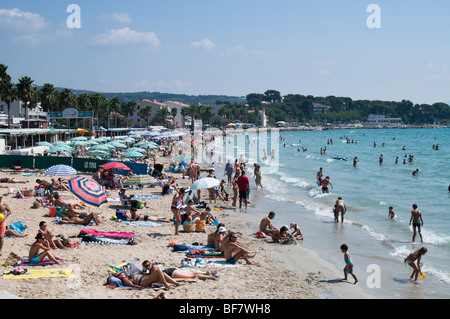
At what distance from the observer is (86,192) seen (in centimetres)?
1097

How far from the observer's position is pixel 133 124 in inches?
4242

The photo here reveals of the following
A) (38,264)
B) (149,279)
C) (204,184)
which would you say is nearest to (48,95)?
(204,184)

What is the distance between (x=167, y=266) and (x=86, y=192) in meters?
3.42

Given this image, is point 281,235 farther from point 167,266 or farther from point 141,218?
point 141,218

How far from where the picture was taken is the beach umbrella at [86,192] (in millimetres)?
10887

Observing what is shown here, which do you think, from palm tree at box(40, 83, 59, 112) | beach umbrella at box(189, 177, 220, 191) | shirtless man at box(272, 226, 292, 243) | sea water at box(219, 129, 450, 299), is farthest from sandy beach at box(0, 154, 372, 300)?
palm tree at box(40, 83, 59, 112)

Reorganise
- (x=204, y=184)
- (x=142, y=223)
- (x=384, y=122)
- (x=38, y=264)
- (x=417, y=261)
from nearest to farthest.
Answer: (x=38, y=264) → (x=417, y=261) → (x=142, y=223) → (x=204, y=184) → (x=384, y=122)

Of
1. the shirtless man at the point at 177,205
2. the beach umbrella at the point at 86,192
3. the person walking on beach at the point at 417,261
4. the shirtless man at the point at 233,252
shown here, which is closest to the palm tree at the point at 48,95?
the beach umbrella at the point at 86,192

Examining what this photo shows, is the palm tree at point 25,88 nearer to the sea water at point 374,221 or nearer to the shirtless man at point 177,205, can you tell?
the sea water at point 374,221

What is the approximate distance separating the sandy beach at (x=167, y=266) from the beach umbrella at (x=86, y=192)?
916 millimetres

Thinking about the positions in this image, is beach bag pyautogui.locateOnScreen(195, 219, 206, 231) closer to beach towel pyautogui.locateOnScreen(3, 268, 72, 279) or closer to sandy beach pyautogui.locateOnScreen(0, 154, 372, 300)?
sandy beach pyautogui.locateOnScreen(0, 154, 372, 300)

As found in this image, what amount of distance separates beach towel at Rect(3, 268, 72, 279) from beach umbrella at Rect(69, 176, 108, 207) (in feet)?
9.71

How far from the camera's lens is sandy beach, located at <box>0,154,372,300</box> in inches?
287

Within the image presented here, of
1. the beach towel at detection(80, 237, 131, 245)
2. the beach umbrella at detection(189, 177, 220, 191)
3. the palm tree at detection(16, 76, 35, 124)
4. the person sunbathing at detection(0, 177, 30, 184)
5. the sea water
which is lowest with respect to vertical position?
the sea water
